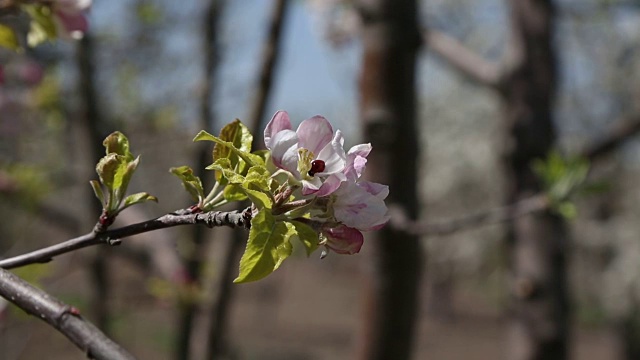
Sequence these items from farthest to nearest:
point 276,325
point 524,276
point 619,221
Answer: point 276,325 → point 619,221 → point 524,276

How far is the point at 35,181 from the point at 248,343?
361 inches

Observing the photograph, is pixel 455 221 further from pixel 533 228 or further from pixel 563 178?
pixel 533 228

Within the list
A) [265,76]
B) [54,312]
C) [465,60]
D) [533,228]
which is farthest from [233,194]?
[465,60]

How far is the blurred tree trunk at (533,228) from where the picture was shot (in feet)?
6.69

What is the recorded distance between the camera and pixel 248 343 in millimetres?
11320

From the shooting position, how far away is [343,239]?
0.50 m

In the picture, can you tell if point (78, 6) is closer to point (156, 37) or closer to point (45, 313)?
point (45, 313)

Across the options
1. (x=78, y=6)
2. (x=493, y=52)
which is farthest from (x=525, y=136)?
(x=493, y=52)

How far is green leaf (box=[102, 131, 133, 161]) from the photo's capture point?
56 cm

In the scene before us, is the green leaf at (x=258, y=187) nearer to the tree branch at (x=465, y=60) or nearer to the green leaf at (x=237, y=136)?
the green leaf at (x=237, y=136)

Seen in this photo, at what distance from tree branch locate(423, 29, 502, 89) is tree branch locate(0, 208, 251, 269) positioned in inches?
74.5

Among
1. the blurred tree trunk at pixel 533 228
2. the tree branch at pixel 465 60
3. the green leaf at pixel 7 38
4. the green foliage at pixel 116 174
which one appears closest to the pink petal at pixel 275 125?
the green foliage at pixel 116 174

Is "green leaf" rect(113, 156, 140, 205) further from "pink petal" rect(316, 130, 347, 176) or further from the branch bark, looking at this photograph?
the branch bark

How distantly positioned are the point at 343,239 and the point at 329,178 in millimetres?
46
